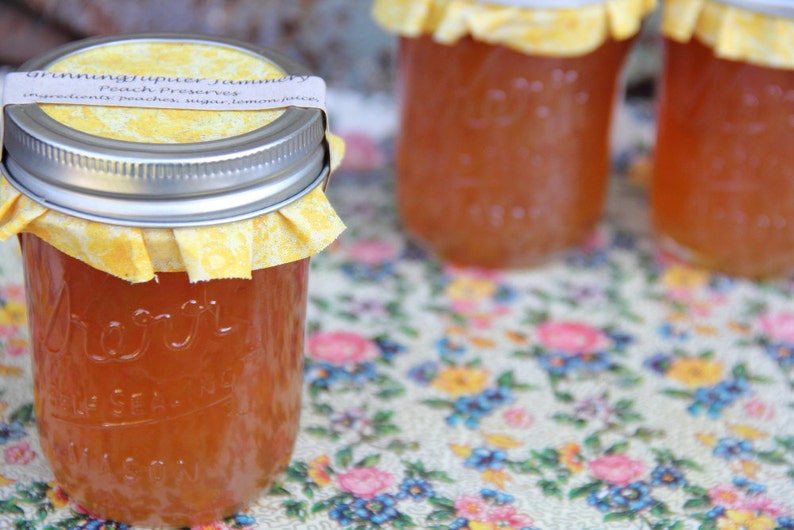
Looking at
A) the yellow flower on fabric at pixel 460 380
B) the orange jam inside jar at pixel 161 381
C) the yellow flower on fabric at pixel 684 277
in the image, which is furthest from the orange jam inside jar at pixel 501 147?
the orange jam inside jar at pixel 161 381

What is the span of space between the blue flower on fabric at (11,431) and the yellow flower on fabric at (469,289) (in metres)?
0.52

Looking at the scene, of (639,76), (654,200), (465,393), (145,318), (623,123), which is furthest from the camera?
(639,76)

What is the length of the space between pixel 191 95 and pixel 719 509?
1.98 ft

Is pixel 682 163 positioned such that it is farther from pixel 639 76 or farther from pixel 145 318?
pixel 145 318

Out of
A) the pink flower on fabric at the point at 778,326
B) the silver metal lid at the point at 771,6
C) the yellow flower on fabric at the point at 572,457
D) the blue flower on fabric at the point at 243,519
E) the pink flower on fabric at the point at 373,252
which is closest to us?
the blue flower on fabric at the point at 243,519

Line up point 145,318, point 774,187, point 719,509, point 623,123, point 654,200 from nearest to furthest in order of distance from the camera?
point 145,318 → point 719,509 → point 774,187 → point 654,200 → point 623,123

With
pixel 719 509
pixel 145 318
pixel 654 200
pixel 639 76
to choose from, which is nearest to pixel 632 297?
pixel 654 200

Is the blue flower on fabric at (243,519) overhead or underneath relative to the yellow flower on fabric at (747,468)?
underneath

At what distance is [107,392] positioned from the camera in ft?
2.69

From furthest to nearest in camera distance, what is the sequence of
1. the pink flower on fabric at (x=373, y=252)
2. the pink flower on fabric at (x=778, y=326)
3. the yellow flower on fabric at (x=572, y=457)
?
1. the pink flower on fabric at (x=373, y=252)
2. the pink flower on fabric at (x=778, y=326)
3. the yellow flower on fabric at (x=572, y=457)

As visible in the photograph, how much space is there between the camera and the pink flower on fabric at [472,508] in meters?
0.96

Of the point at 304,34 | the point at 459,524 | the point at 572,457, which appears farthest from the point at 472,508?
the point at 304,34

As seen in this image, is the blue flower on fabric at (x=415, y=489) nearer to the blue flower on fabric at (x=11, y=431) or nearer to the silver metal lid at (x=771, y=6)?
Answer: the blue flower on fabric at (x=11, y=431)

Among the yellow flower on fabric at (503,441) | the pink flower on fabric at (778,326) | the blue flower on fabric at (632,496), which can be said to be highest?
the pink flower on fabric at (778,326)
